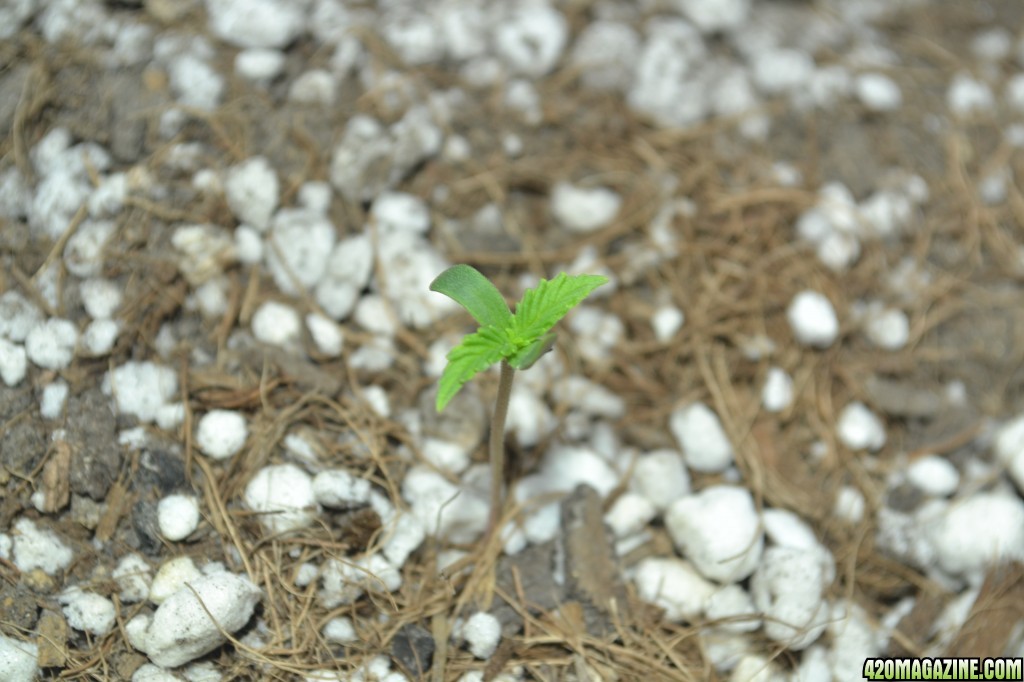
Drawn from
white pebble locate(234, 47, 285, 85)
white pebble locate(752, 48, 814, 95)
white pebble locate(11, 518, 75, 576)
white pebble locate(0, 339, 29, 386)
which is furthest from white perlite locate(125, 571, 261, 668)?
white pebble locate(752, 48, 814, 95)

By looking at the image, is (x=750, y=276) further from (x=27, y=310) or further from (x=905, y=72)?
(x=27, y=310)

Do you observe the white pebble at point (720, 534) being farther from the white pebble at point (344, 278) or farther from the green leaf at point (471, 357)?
the white pebble at point (344, 278)

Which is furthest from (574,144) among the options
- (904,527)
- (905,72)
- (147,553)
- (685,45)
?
(147,553)

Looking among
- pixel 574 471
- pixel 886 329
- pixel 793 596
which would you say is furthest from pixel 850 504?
pixel 574 471

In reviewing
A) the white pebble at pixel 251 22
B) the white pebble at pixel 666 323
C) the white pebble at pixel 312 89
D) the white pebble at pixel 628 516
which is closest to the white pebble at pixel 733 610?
the white pebble at pixel 628 516

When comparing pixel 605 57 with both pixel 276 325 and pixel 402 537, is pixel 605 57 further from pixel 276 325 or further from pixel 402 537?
pixel 402 537

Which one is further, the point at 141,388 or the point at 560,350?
the point at 560,350

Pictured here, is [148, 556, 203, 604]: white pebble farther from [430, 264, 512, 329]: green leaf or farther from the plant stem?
[430, 264, 512, 329]: green leaf
